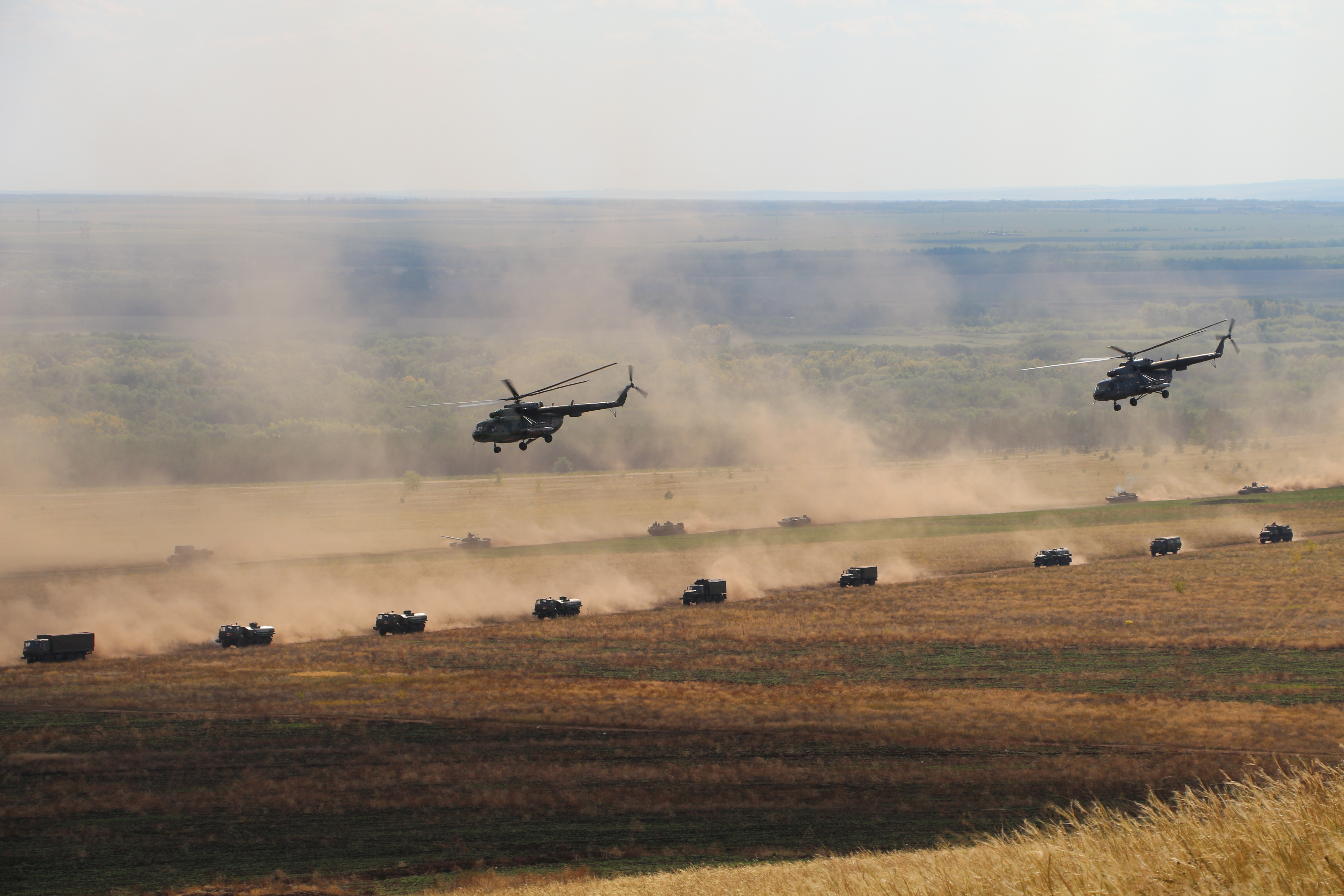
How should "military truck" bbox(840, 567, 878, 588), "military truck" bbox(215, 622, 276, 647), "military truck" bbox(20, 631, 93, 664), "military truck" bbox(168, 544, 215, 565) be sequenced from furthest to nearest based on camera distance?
"military truck" bbox(168, 544, 215, 565)
"military truck" bbox(840, 567, 878, 588)
"military truck" bbox(215, 622, 276, 647)
"military truck" bbox(20, 631, 93, 664)

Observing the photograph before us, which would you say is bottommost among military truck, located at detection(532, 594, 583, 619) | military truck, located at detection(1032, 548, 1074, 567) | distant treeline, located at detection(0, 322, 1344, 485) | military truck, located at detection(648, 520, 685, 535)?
military truck, located at detection(1032, 548, 1074, 567)

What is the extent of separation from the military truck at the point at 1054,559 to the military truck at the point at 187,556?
75454 millimetres

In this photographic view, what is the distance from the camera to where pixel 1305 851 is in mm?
13531

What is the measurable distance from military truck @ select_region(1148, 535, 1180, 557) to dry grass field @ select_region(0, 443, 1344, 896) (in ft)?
6.26

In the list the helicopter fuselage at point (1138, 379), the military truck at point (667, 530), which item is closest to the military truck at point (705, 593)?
the military truck at point (667, 530)

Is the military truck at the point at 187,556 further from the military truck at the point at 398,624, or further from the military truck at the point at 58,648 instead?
the military truck at the point at 398,624

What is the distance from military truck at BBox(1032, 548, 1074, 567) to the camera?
312 feet

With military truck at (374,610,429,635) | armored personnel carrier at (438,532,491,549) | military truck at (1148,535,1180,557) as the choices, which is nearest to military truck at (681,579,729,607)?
military truck at (374,610,429,635)

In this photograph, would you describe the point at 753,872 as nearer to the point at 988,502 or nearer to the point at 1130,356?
the point at 1130,356

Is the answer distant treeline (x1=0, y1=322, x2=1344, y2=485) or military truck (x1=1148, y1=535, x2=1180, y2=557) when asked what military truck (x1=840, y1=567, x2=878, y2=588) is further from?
distant treeline (x1=0, y1=322, x2=1344, y2=485)

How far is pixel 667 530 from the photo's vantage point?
120 m

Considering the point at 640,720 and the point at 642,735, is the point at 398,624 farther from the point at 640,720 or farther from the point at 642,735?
the point at 642,735

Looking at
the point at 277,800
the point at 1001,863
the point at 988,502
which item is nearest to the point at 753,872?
the point at 1001,863

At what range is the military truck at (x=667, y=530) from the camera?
11925cm
